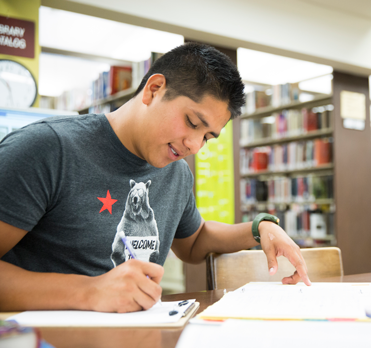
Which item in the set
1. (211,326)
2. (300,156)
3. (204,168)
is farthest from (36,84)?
(300,156)

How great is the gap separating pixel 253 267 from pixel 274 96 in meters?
3.83

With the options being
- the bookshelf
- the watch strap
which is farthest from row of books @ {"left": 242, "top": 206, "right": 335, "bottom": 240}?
the watch strap

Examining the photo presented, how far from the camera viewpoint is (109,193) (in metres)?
1.00

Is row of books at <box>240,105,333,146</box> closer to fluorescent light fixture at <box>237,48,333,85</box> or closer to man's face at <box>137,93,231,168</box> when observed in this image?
fluorescent light fixture at <box>237,48,333,85</box>

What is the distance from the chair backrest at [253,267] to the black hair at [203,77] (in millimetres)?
408

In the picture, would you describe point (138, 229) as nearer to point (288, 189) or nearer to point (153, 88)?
point (153, 88)

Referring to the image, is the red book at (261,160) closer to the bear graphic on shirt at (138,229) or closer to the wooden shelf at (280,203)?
the wooden shelf at (280,203)

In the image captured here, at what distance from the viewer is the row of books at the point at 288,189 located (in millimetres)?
4160

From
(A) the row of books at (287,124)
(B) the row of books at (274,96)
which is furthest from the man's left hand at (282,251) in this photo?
(B) the row of books at (274,96)

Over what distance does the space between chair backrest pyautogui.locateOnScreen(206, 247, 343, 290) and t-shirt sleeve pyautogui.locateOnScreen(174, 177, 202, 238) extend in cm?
15

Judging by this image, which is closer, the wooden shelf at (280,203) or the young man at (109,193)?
the young man at (109,193)

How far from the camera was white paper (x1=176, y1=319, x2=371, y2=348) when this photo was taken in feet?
1.64

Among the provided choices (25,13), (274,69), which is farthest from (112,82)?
(274,69)

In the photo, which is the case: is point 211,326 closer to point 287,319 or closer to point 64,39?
point 287,319
